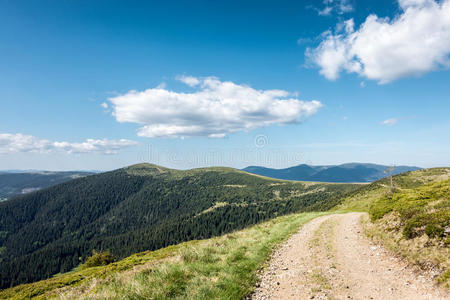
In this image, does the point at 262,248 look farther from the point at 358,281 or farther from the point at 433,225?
the point at 433,225

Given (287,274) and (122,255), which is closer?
(287,274)

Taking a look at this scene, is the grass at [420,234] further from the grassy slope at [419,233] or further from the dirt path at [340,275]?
the dirt path at [340,275]

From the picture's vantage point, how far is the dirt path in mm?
7254

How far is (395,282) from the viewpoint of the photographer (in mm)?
8000

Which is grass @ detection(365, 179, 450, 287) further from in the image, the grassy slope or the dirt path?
the dirt path

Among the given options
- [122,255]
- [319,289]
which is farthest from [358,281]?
[122,255]

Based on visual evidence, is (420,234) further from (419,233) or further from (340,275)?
(340,275)

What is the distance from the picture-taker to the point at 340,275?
8.72m

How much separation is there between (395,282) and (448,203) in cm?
962

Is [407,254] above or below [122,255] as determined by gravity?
above

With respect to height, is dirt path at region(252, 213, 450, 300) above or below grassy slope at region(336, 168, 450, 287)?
below

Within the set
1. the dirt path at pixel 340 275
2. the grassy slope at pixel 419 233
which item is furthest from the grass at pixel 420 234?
the dirt path at pixel 340 275

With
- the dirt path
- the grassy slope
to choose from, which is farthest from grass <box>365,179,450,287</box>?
the dirt path

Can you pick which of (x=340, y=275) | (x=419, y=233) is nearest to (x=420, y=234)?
(x=419, y=233)
